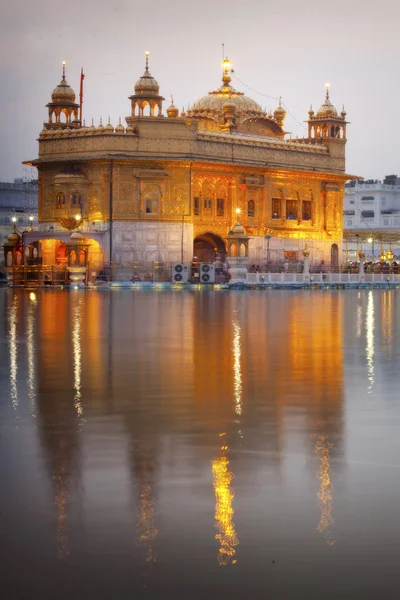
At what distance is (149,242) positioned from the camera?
5181cm

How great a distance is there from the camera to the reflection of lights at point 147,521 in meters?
4.90

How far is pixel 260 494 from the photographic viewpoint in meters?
5.89

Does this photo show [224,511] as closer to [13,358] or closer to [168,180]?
[13,358]

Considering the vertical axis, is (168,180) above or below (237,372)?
above

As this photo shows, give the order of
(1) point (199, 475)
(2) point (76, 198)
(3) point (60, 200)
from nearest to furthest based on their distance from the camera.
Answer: (1) point (199, 475), (2) point (76, 198), (3) point (60, 200)

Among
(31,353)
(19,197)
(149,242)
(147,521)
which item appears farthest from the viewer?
(19,197)

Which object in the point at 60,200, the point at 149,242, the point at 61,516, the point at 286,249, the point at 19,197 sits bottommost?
the point at 61,516

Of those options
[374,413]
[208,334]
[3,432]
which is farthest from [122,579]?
[208,334]

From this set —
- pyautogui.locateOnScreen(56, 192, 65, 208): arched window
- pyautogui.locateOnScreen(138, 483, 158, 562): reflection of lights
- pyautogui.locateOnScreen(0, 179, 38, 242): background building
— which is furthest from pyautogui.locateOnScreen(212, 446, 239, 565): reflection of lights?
pyautogui.locateOnScreen(0, 179, 38, 242): background building

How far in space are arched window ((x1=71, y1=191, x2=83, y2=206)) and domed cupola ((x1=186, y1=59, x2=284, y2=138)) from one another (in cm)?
891

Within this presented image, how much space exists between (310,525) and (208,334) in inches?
503

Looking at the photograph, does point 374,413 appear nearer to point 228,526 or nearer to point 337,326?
point 228,526

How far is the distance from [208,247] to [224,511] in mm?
50864

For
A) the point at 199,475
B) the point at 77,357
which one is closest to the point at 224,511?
the point at 199,475
